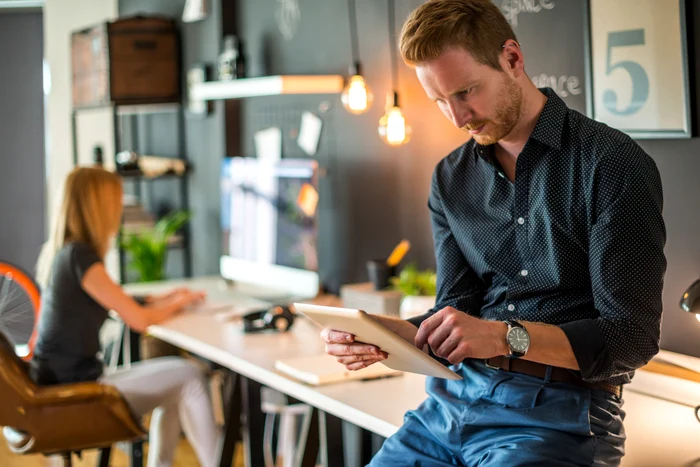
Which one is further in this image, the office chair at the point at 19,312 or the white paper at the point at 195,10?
the office chair at the point at 19,312

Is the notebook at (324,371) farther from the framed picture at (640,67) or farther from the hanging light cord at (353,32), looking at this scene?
the hanging light cord at (353,32)

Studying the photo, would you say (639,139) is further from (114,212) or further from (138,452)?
(138,452)

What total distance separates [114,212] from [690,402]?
1.91 meters

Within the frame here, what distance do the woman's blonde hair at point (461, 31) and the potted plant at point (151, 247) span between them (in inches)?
112

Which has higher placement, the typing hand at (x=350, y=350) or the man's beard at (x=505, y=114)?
the man's beard at (x=505, y=114)

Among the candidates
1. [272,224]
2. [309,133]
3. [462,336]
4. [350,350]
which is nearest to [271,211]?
[272,224]

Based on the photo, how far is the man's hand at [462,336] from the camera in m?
1.51

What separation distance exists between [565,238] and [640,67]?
713 millimetres

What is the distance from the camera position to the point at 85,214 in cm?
296

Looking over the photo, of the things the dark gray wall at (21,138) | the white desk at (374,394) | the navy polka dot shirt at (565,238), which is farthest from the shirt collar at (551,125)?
the dark gray wall at (21,138)

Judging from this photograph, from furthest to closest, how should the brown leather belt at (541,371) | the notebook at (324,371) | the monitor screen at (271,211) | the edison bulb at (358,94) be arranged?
1. the monitor screen at (271,211)
2. the edison bulb at (358,94)
3. the notebook at (324,371)
4. the brown leather belt at (541,371)

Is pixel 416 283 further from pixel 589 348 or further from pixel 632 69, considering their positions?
pixel 589 348

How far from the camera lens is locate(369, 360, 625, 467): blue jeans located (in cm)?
158

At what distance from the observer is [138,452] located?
11.5 feet
